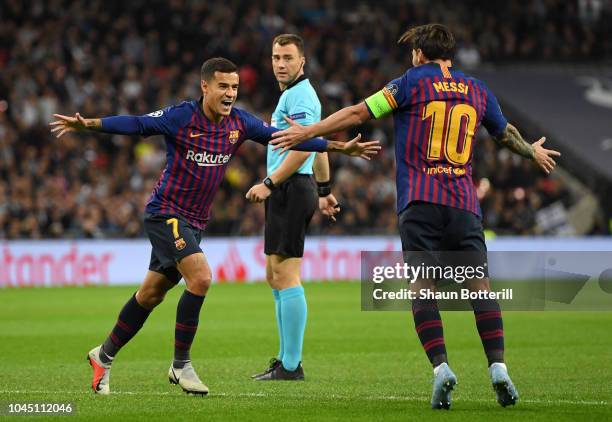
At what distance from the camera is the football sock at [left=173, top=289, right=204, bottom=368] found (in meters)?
7.91

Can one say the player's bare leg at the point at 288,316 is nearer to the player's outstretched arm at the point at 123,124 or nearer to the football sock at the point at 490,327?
the player's outstretched arm at the point at 123,124

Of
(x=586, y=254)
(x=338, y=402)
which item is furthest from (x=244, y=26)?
(x=338, y=402)

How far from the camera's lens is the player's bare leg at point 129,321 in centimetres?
798

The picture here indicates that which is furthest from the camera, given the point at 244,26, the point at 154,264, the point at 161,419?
the point at 244,26

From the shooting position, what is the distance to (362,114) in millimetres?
7145

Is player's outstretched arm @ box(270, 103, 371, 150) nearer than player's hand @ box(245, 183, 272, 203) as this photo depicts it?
Yes

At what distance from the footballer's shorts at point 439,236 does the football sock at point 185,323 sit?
1597 mm

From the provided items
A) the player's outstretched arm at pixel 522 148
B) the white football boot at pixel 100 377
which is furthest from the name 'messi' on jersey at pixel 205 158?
the player's outstretched arm at pixel 522 148

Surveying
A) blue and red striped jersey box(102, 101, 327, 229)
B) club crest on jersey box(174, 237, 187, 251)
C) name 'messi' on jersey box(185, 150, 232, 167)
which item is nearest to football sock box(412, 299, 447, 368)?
blue and red striped jersey box(102, 101, 327, 229)

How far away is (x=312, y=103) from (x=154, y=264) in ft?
6.34

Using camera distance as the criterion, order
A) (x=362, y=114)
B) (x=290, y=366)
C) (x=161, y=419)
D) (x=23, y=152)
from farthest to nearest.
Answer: (x=23, y=152)
(x=290, y=366)
(x=362, y=114)
(x=161, y=419)

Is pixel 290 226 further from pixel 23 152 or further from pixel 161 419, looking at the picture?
pixel 23 152

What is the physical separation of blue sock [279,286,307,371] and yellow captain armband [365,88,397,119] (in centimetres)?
222

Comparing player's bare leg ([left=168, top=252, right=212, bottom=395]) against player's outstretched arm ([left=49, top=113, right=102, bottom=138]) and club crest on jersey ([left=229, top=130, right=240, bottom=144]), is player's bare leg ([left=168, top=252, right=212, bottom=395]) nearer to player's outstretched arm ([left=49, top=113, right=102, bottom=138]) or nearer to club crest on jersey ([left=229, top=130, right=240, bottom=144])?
club crest on jersey ([left=229, top=130, right=240, bottom=144])
